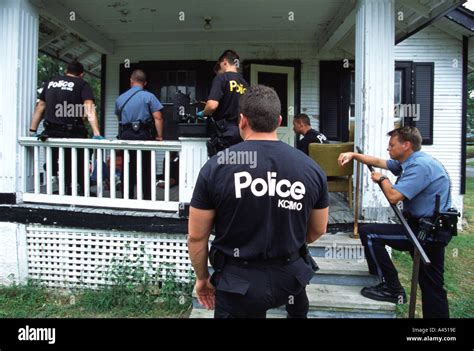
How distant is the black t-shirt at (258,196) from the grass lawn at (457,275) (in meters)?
2.67

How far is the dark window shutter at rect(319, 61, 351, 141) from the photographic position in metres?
7.42

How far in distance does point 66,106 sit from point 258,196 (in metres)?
3.66

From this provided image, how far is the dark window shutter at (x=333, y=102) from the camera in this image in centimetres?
742

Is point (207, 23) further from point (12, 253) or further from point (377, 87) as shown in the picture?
point (12, 253)

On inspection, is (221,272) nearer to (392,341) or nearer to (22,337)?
(392,341)

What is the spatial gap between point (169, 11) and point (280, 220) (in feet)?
A: 16.4

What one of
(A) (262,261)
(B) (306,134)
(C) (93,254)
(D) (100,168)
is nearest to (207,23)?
(B) (306,134)

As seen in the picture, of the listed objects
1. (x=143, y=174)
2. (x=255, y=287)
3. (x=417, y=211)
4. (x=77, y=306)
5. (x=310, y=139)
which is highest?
(x=310, y=139)

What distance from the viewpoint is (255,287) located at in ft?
6.48

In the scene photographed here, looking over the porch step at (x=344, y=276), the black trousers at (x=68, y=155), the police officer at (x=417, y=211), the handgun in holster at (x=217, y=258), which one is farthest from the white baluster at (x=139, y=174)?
the handgun in holster at (x=217, y=258)

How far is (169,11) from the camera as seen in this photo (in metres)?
6.01

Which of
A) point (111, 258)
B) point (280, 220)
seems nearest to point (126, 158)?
point (111, 258)

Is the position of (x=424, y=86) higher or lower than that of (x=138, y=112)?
higher

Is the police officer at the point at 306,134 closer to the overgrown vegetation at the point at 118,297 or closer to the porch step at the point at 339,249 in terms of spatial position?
the porch step at the point at 339,249
